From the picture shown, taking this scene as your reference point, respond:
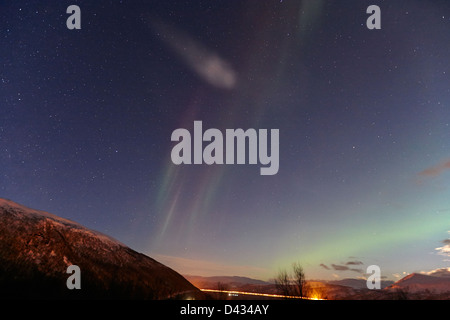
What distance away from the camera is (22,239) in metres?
118

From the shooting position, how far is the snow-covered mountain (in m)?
104

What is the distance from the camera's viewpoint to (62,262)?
121 meters

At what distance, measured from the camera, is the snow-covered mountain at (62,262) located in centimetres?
10438
